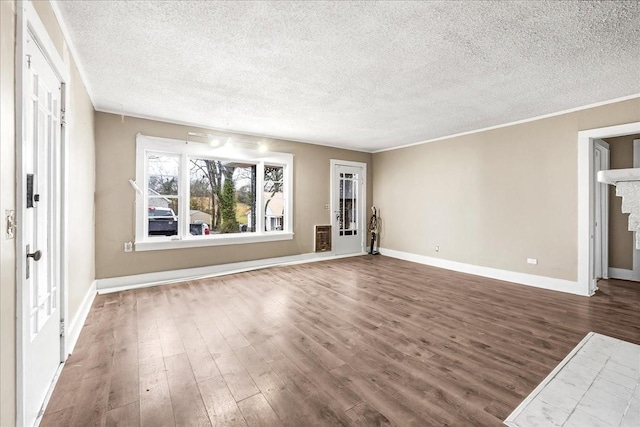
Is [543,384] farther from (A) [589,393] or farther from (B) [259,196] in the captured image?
(B) [259,196]

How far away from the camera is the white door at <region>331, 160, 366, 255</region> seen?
6656mm

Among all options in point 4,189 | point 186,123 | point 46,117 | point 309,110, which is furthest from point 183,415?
point 186,123

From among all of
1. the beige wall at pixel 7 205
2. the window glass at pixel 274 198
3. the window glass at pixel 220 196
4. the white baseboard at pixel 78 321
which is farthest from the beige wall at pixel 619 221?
the white baseboard at pixel 78 321

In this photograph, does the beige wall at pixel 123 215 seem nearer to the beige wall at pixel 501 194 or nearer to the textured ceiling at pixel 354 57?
the textured ceiling at pixel 354 57

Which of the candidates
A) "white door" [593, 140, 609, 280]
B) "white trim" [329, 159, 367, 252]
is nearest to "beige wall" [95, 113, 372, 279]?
"white trim" [329, 159, 367, 252]

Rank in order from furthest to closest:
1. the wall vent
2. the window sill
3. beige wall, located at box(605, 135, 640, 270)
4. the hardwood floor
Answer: the wall vent < beige wall, located at box(605, 135, 640, 270) < the window sill < the hardwood floor

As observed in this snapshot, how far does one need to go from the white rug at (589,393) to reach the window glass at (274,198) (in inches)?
186

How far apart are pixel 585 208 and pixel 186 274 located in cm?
595

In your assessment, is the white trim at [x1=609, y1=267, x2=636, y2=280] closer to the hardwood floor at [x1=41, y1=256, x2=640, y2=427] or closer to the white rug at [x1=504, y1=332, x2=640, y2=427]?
the hardwood floor at [x1=41, y1=256, x2=640, y2=427]

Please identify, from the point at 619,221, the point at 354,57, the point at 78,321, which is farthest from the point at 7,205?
the point at 619,221

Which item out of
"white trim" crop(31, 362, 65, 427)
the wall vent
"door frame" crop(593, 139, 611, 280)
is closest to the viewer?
"white trim" crop(31, 362, 65, 427)

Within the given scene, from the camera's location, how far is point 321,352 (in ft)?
7.89

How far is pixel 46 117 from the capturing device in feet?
6.36

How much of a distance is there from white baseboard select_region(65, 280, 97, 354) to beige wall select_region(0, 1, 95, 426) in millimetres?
83
